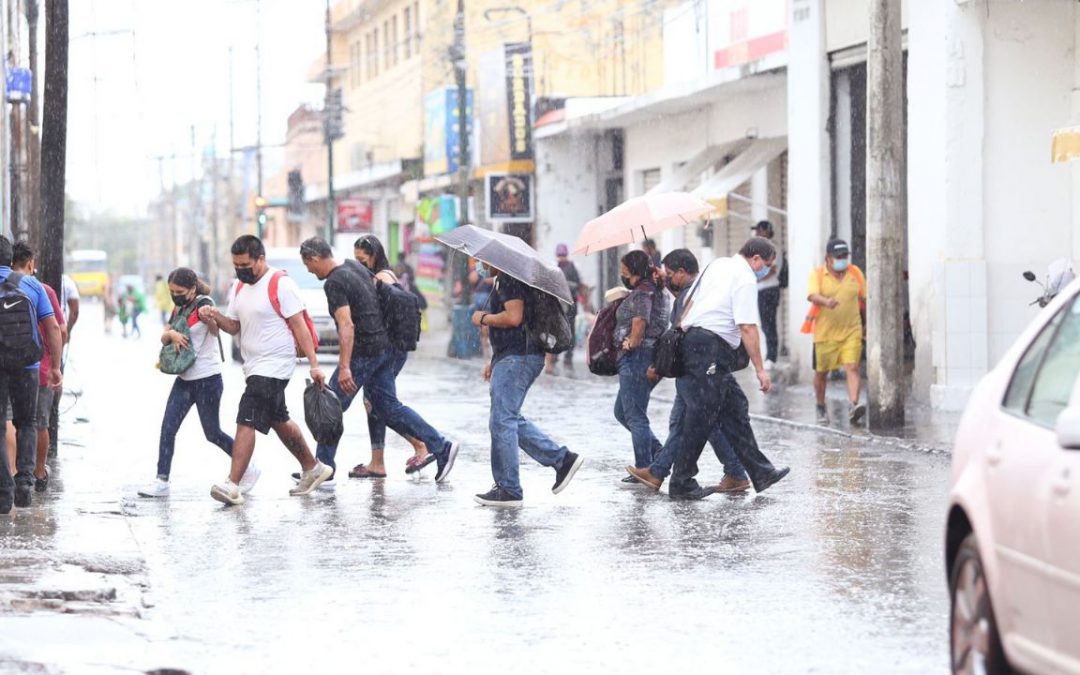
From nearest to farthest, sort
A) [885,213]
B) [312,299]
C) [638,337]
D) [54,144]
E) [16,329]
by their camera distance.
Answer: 1. [16,329]
2. [638,337]
3. [54,144]
4. [885,213]
5. [312,299]

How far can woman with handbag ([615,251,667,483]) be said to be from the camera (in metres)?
12.3

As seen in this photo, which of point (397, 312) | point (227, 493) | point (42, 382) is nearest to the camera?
point (227, 493)

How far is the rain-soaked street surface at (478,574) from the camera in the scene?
7.18 meters

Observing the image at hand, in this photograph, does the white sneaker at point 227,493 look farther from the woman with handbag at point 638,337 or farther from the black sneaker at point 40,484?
the woman with handbag at point 638,337

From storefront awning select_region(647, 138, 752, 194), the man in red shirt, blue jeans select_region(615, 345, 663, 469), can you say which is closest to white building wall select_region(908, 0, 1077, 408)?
blue jeans select_region(615, 345, 663, 469)

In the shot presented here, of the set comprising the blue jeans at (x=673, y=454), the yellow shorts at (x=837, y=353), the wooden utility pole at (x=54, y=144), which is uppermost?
the wooden utility pole at (x=54, y=144)

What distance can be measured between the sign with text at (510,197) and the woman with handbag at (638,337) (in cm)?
2131

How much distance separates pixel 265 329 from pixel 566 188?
2607 centimetres

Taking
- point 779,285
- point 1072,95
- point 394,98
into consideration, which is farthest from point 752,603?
point 394,98

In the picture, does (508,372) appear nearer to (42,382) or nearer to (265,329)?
(265,329)

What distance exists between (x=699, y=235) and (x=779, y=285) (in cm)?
636

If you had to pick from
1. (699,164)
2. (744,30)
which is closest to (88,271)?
(699,164)

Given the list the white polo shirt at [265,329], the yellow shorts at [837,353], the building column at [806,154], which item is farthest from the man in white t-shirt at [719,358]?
the building column at [806,154]

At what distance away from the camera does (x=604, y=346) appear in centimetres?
1238
